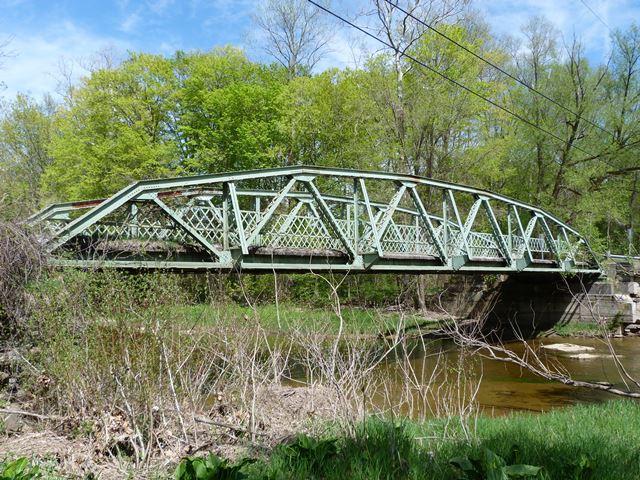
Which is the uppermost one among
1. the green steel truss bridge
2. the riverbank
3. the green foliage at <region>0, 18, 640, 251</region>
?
the green foliage at <region>0, 18, 640, 251</region>

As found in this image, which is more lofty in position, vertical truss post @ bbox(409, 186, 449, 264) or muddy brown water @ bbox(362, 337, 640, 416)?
vertical truss post @ bbox(409, 186, 449, 264)

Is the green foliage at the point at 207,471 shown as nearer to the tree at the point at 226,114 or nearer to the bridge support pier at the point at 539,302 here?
the bridge support pier at the point at 539,302

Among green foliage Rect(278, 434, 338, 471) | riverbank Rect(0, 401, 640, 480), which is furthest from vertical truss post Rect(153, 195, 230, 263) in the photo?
green foliage Rect(278, 434, 338, 471)

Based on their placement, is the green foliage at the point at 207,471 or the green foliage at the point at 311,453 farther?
the green foliage at the point at 311,453

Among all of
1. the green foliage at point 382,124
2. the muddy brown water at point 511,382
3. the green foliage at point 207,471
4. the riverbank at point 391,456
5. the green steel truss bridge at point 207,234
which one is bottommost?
the muddy brown water at point 511,382

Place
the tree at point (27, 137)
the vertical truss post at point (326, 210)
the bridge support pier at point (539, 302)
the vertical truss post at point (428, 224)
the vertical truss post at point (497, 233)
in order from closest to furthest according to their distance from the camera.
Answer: the vertical truss post at point (326, 210) → the vertical truss post at point (428, 224) → the vertical truss post at point (497, 233) → the bridge support pier at point (539, 302) → the tree at point (27, 137)

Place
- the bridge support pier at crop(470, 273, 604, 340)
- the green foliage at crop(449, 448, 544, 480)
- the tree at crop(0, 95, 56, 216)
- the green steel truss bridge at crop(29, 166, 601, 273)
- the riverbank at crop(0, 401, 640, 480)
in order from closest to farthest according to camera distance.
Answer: the green foliage at crop(449, 448, 544, 480), the riverbank at crop(0, 401, 640, 480), the green steel truss bridge at crop(29, 166, 601, 273), the bridge support pier at crop(470, 273, 604, 340), the tree at crop(0, 95, 56, 216)

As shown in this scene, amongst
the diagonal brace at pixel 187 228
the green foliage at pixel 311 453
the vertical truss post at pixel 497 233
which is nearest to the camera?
the green foliage at pixel 311 453

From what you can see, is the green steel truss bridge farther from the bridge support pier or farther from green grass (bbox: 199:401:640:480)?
the bridge support pier

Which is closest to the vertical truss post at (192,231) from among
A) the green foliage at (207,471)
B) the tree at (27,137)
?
the green foliage at (207,471)

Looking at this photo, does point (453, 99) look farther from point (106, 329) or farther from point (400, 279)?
point (106, 329)

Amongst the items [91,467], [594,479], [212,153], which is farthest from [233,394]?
[212,153]

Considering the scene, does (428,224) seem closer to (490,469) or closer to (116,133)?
(490,469)

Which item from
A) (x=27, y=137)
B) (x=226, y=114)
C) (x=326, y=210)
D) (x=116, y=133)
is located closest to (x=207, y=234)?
(x=326, y=210)
